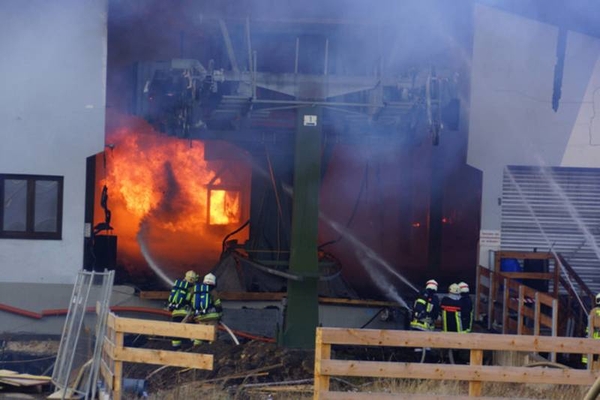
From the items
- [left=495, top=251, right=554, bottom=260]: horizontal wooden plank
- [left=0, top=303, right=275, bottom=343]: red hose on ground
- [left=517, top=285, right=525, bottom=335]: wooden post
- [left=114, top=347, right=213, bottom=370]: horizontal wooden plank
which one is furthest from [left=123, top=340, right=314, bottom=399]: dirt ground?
[left=495, top=251, right=554, bottom=260]: horizontal wooden plank

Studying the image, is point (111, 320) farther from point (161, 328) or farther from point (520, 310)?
point (520, 310)

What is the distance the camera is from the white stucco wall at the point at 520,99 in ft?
47.3

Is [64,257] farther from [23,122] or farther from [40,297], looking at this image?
[23,122]

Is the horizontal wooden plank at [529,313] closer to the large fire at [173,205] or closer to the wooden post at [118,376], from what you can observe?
the wooden post at [118,376]

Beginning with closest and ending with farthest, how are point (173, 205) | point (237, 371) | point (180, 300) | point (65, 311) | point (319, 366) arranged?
point (319, 366), point (237, 371), point (180, 300), point (65, 311), point (173, 205)

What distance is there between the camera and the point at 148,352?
861cm

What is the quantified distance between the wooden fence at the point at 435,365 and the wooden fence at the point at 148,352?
1215 millimetres

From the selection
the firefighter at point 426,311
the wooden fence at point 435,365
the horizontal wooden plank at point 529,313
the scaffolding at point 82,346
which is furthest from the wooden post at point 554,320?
the scaffolding at point 82,346

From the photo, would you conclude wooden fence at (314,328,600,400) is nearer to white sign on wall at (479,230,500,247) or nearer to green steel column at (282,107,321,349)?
green steel column at (282,107,321,349)

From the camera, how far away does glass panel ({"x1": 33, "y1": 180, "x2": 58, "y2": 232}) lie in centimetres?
1434

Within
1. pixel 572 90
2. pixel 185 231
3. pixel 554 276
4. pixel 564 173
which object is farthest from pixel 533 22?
pixel 185 231

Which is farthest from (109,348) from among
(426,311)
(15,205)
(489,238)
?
(489,238)

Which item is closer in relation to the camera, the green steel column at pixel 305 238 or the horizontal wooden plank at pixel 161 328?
the horizontal wooden plank at pixel 161 328

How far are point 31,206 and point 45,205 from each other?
0.22 meters
